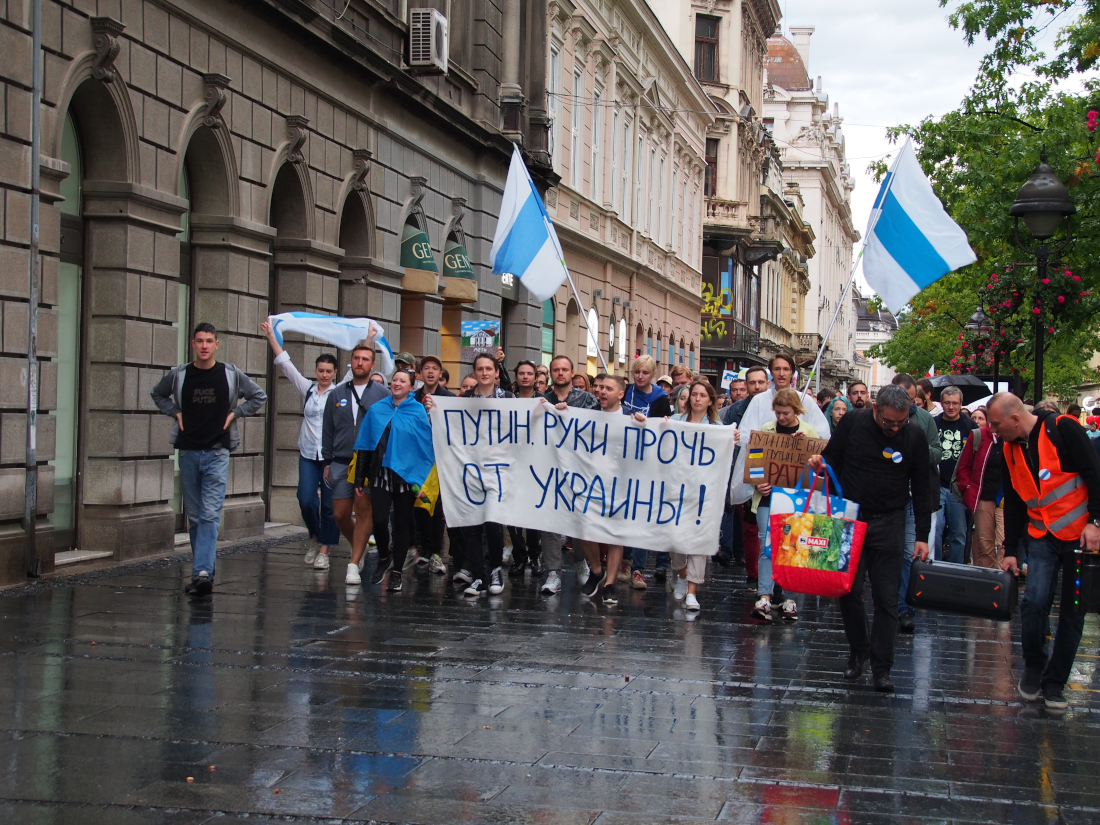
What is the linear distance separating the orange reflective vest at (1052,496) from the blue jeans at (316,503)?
22.9 feet

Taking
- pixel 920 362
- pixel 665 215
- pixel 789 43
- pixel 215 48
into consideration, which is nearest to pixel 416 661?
pixel 215 48

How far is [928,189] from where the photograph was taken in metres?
11.2

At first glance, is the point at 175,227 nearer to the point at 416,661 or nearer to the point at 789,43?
the point at 416,661

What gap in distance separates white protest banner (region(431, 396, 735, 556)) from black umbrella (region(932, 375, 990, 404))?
1707 centimetres

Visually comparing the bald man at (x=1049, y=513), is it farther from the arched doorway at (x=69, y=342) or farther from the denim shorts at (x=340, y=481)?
the arched doorway at (x=69, y=342)

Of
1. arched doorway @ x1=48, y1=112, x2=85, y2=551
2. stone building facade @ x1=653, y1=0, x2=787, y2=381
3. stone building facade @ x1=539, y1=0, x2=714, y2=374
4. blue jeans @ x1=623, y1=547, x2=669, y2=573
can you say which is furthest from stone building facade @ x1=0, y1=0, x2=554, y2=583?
stone building facade @ x1=653, y1=0, x2=787, y2=381

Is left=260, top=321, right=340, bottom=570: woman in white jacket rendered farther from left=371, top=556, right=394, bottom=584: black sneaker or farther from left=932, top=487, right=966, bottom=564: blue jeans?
left=932, top=487, right=966, bottom=564: blue jeans

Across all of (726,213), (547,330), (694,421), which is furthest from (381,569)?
(726,213)

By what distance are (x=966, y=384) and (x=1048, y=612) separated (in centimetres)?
2347

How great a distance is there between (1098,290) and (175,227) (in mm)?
16154

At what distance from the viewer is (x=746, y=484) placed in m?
11.3

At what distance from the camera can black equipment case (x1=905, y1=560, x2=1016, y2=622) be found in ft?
25.4

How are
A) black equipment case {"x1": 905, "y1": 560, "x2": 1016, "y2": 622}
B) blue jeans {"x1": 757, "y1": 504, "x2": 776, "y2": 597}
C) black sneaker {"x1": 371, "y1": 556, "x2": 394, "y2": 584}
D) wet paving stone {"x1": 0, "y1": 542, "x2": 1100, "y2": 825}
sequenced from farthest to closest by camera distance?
black sneaker {"x1": 371, "y1": 556, "x2": 394, "y2": 584} < blue jeans {"x1": 757, "y1": 504, "x2": 776, "y2": 597} < black equipment case {"x1": 905, "y1": 560, "x2": 1016, "y2": 622} < wet paving stone {"x1": 0, "y1": 542, "x2": 1100, "y2": 825}

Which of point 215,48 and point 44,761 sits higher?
point 215,48
